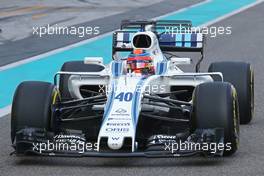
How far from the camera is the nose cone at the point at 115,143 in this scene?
8664mm

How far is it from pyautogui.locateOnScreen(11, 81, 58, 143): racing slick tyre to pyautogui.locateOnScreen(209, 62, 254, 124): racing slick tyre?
241 centimetres

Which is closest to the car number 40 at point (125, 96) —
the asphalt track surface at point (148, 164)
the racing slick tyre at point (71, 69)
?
the asphalt track surface at point (148, 164)

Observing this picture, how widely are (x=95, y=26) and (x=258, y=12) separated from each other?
17.8 ft

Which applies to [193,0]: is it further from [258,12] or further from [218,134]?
[218,134]

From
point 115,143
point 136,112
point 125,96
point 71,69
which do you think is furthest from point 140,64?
point 115,143

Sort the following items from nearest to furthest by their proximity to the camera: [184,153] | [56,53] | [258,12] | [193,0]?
1. [184,153]
2. [56,53]
3. [258,12]
4. [193,0]

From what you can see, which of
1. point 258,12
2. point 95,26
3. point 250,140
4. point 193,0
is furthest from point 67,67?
point 193,0

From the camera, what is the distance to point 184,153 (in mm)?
8641

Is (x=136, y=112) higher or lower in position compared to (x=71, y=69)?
lower

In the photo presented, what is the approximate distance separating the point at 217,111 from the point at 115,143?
1014 mm

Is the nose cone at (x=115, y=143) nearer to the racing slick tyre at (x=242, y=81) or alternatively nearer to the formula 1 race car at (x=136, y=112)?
the formula 1 race car at (x=136, y=112)

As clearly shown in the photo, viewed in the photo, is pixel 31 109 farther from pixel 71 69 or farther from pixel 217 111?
pixel 71 69

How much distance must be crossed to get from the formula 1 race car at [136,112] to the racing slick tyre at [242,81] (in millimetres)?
11

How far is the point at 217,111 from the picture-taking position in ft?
29.5
